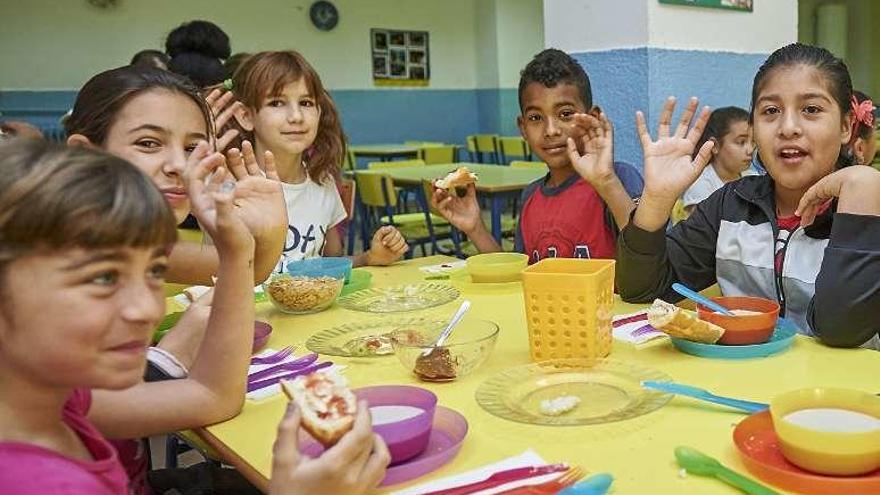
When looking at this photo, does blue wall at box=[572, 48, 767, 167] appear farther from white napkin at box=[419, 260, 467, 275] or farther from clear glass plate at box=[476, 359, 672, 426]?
clear glass plate at box=[476, 359, 672, 426]

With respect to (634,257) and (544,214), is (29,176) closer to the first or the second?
(634,257)

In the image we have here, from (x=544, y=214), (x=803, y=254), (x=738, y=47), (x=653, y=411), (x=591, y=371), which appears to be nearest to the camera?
(x=653, y=411)

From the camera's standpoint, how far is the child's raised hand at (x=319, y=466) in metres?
0.85

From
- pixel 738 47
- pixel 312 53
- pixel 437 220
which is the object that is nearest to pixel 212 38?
pixel 437 220

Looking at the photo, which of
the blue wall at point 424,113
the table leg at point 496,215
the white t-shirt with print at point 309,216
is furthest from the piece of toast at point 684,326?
the blue wall at point 424,113

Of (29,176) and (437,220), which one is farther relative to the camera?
(437,220)

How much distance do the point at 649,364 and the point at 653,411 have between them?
24 centimetres

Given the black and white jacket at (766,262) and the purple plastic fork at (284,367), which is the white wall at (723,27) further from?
the purple plastic fork at (284,367)

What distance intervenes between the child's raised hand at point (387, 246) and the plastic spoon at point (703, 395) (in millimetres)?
1345

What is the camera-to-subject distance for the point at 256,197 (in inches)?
64.5

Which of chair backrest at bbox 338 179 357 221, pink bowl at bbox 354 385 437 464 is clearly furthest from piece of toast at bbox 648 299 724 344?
chair backrest at bbox 338 179 357 221

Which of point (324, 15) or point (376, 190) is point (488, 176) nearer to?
point (376, 190)

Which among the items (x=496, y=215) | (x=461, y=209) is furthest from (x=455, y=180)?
(x=496, y=215)

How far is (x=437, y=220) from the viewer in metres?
5.38
